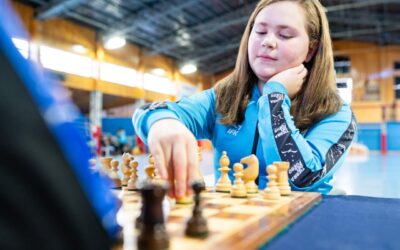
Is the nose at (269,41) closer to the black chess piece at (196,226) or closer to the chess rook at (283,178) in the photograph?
the chess rook at (283,178)

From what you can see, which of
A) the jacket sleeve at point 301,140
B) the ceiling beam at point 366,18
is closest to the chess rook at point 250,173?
the jacket sleeve at point 301,140

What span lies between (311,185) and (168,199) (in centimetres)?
58

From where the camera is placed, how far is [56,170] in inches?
13.1

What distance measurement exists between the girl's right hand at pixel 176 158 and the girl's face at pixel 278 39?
0.66 metres

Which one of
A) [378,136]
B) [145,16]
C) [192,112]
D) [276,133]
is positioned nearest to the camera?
[276,133]

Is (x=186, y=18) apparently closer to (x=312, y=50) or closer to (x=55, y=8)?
(x=55, y=8)

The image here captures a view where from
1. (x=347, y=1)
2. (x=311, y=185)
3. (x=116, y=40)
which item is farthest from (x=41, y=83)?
(x=347, y=1)

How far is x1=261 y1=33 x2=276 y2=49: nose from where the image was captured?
1312 millimetres

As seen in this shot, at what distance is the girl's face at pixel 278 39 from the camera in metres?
1.33

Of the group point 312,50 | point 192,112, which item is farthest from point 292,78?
point 192,112

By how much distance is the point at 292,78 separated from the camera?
132 cm

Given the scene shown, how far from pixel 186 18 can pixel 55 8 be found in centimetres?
435

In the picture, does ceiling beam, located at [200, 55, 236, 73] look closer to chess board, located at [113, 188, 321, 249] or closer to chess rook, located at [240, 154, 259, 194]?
chess rook, located at [240, 154, 259, 194]

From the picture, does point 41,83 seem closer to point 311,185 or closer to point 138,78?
point 311,185
